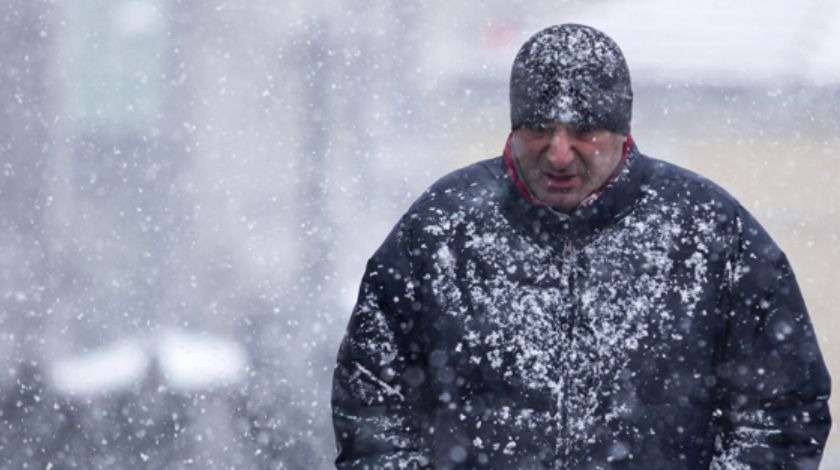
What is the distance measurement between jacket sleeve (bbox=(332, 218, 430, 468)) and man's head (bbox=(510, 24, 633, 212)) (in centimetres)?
30

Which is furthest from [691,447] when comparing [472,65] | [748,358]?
[472,65]

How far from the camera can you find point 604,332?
2559 millimetres

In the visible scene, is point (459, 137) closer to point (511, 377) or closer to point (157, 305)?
point (157, 305)

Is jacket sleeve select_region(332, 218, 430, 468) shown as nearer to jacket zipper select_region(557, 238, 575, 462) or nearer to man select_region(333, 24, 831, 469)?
man select_region(333, 24, 831, 469)

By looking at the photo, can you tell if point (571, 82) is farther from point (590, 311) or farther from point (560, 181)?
point (590, 311)

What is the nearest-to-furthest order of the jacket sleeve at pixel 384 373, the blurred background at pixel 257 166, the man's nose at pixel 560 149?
the man's nose at pixel 560 149 < the jacket sleeve at pixel 384 373 < the blurred background at pixel 257 166

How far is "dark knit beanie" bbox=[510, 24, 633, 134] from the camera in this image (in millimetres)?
2553

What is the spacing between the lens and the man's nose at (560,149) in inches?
98.9

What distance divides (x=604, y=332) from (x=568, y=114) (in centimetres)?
40

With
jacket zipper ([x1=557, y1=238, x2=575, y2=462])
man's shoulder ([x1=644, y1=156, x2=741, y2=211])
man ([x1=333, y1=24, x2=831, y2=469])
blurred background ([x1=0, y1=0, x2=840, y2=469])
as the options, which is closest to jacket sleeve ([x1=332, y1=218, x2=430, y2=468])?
man ([x1=333, y1=24, x2=831, y2=469])

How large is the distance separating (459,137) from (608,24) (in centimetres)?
124

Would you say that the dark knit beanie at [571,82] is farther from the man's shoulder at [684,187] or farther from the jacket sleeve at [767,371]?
the jacket sleeve at [767,371]

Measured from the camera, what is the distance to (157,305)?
891 centimetres

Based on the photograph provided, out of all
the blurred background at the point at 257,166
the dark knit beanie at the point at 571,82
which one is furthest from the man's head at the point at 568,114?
the blurred background at the point at 257,166
